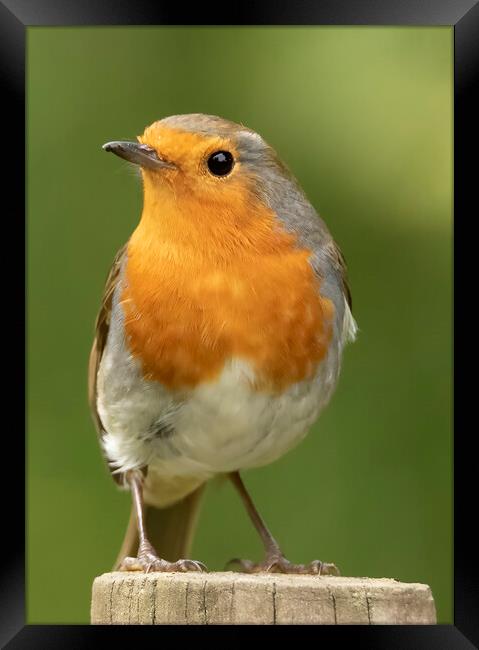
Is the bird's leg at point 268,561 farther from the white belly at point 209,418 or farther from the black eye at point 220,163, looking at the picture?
the black eye at point 220,163

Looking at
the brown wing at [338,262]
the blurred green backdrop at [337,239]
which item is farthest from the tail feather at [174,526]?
the brown wing at [338,262]

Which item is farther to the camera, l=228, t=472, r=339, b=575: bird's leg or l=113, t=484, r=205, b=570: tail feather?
l=113, t=484, r=205, b=570: tail feather

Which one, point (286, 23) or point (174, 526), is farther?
point (174, 526)

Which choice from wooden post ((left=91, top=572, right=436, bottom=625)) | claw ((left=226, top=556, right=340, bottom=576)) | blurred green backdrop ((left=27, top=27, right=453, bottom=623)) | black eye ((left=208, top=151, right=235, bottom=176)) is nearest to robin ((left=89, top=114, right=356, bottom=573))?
black eye ((left=208, top=151, right=235, bottom=176))

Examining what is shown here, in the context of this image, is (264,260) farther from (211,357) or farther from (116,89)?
(116,89)

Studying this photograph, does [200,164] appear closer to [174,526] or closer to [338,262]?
[338,262]

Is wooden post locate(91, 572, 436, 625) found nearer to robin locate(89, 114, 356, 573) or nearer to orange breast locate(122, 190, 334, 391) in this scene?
robin locate(89, 114, 356, 573)

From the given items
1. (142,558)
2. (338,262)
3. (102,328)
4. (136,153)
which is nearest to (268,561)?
(142,558)
